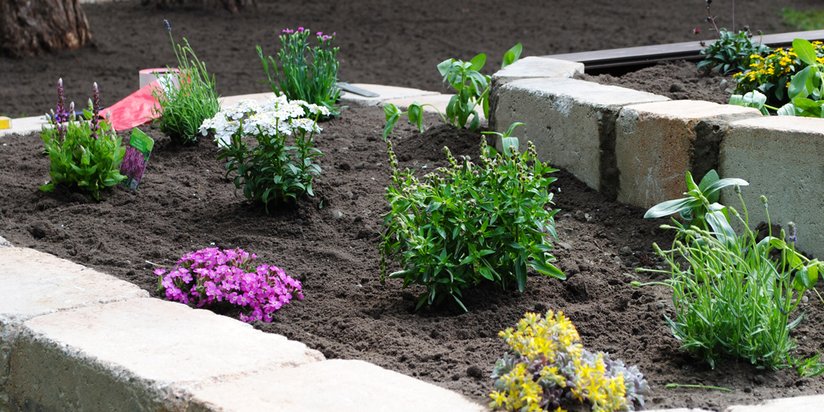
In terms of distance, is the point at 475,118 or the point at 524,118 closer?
the point at 524,118

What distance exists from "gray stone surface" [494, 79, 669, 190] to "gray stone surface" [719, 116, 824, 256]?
0.60 metres

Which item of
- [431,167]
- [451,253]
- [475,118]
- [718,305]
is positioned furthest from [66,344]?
[475,118]

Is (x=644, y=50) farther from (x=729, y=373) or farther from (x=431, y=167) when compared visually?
(x=729, y=373)

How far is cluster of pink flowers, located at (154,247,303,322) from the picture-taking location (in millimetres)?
3529

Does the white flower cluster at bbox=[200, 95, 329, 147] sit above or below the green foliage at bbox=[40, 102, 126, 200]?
above

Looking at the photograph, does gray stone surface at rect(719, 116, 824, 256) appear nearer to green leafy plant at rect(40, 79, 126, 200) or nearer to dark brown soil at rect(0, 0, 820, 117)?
green leafy plant at rect(40, 79, 126, 200)

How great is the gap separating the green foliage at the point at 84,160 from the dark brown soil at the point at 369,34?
3275mm

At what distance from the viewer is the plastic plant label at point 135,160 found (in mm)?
4789

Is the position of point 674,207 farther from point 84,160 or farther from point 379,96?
point 379,96

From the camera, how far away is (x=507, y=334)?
2662mm

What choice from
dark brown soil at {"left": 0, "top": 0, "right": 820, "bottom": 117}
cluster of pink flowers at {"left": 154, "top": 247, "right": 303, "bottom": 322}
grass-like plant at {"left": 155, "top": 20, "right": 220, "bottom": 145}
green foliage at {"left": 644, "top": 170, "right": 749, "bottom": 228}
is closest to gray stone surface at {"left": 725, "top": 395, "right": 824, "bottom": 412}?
green foliage at {"left": 644, "top": 170, "right": 749, "bottom": 228}

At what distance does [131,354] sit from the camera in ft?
9.73

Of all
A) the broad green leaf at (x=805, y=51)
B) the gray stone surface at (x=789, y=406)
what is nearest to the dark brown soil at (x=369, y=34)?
the broad green leaf at (x=805, y=51)

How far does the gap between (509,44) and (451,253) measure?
7.76 m
